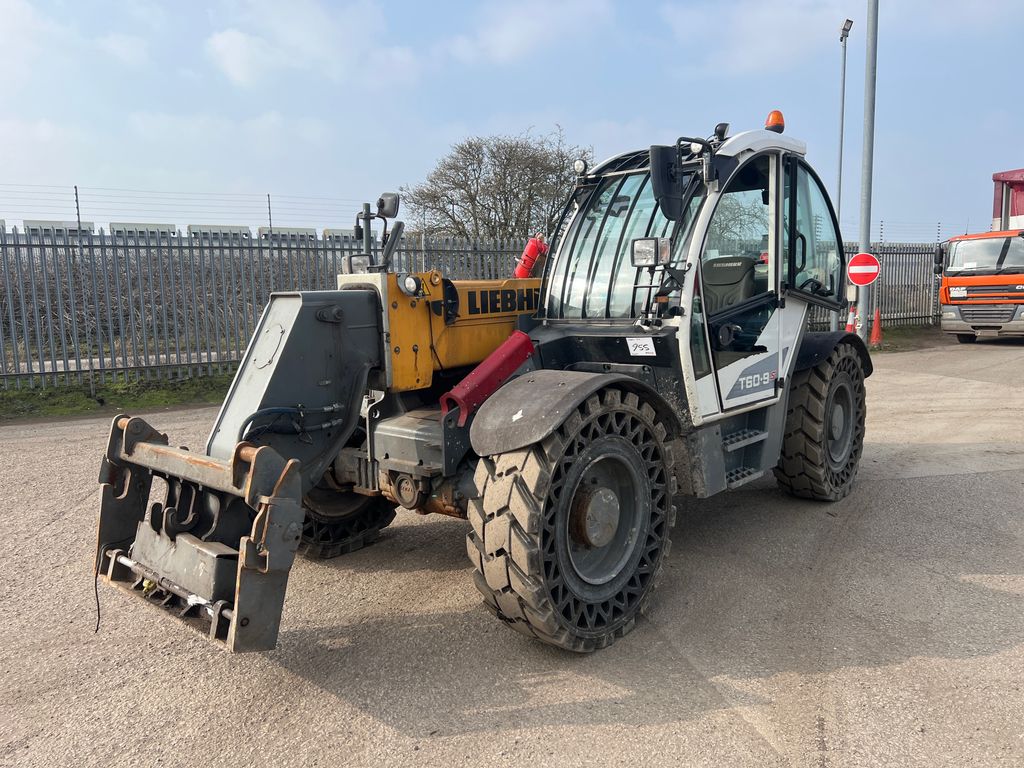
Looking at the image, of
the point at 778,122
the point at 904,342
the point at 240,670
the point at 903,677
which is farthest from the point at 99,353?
the point at 904,342

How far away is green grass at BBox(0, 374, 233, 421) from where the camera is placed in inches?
402

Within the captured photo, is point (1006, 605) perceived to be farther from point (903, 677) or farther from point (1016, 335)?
point (1016, 335)

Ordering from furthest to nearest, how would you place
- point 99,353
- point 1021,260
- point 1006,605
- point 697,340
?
point 1021,260, point 99,353, point 697,340, point 1006,605

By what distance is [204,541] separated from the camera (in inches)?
130

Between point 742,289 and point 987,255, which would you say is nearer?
point 742,289

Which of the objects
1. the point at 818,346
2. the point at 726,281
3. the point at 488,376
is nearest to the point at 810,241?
the point at 818,346

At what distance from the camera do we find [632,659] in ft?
11.5

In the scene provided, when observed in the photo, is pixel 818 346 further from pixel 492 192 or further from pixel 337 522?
pixel 492 192

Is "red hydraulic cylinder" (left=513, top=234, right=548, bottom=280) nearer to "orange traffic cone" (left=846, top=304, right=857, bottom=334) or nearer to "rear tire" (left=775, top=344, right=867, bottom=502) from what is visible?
"rear tire" (left=775, top=344, right=867, bottom=502)

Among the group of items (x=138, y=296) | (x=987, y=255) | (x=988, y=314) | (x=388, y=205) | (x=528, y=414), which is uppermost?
(x=388, y=205)

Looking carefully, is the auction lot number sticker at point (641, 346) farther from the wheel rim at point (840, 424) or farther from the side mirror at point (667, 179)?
the wheel rim at point (840, 424)

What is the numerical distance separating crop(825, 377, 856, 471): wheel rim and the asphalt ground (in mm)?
594

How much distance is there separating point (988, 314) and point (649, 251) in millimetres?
16027

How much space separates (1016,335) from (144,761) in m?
18.4
